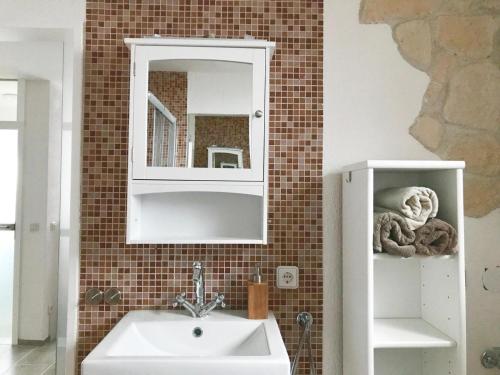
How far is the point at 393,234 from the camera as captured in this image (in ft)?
4.93

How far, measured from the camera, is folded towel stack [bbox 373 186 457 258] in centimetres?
149

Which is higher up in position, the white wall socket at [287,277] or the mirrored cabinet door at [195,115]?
the mirrored cabinet door at [195,115]

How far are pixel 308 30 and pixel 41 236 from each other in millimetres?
1391

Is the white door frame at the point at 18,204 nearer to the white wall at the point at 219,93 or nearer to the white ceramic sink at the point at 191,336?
the white ceramic sink at the point at 191,336

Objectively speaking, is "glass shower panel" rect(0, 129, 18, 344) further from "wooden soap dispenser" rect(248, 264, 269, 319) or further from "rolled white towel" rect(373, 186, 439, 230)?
"rolled white towel" rect(373, 186, 439, 230)

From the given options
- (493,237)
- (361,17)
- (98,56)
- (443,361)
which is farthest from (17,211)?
(493,237)

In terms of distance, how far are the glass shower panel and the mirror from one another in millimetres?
754

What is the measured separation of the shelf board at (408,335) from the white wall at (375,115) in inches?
11.1

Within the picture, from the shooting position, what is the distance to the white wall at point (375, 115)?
1806 mm

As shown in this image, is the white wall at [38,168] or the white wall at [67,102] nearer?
the white wall at [67,102]

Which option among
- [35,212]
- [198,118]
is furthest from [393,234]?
[35,212]

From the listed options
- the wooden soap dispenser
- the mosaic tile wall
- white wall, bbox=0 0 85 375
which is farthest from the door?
the wooden soap dispenser

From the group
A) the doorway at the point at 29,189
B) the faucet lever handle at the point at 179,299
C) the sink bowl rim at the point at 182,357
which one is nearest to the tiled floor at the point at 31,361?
the doorway at the point at 29,189

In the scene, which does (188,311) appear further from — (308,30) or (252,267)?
(308,30)
